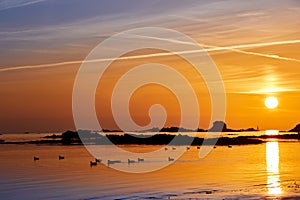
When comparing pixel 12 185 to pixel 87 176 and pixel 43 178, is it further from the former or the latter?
pixel 87 176

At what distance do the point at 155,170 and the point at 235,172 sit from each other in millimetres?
11094

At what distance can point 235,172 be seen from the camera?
6153 centimetres

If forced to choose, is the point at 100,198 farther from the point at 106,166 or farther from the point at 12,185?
the point at 106,166

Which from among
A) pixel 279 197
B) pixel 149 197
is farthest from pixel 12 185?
pixel 279 197

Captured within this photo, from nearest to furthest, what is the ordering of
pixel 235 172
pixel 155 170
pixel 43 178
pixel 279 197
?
pixel 279 197
pixel 43 178
pixel 235 172
pixel 155 170

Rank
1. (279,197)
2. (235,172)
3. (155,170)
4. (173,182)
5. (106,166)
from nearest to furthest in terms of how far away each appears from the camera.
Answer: (279,197) → (173,182) → (235,172) → (155,170) → (106,166)

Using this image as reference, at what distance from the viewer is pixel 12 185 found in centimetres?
5131

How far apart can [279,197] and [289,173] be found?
23.1 meters

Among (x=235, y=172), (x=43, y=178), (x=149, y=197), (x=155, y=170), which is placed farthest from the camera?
(x=155, y=170)

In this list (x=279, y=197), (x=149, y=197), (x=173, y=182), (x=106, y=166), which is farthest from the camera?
(x=106, y=166)

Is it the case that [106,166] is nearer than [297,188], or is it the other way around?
[297,188]

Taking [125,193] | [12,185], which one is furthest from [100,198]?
[12,185]

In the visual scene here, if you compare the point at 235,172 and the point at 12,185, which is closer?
the point at 12,185

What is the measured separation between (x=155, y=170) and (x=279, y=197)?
32236 mm
